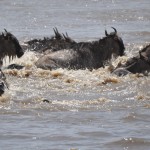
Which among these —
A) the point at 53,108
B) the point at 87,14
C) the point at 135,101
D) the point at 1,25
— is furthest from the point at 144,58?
the point at 87,14

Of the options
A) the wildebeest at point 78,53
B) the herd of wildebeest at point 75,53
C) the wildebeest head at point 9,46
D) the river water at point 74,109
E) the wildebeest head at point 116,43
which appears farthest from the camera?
the wildebeest head at point 116,43

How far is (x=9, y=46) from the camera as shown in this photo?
15875 mm

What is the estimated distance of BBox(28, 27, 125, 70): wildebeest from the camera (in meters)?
15.4

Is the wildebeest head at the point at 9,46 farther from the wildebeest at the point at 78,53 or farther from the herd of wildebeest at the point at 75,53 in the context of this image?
the wildebeest at the point at 78,53

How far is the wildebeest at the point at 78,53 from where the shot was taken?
50.6ft

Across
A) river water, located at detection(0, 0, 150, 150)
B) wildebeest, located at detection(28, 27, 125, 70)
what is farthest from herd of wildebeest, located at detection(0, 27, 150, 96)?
river water, located at detection(0, 0, 150, 150)

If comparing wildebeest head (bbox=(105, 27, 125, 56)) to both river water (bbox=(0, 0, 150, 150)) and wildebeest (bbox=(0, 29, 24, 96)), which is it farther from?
wildebeest (bbox=(0, 29, 24, 96))

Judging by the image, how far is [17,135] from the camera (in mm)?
9055

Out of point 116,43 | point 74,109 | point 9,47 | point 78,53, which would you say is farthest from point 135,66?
point 74,109

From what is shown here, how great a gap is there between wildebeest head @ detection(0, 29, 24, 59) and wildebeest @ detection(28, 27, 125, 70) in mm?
627

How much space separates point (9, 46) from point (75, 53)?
145cm

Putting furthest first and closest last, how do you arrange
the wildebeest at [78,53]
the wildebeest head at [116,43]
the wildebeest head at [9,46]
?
1. the wildebeest head at [116,43]
2. the wildebeest head at [9,46]
3. the wildebeest at [78,53]

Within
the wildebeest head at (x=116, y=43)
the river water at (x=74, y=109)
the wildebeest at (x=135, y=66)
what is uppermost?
the wildebeest head at (x=116, y=43)

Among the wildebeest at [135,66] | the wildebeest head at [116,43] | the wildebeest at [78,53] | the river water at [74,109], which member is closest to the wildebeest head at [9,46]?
the river water at [74,109]
